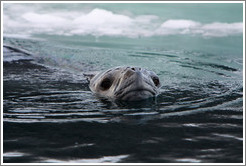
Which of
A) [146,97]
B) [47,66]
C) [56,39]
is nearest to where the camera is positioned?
[146,97]

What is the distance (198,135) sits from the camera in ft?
9.82

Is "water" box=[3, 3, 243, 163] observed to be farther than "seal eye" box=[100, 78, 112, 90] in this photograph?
No

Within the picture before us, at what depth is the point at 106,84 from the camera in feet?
16.0

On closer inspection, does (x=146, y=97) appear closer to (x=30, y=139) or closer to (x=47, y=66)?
(x=30, y=139)

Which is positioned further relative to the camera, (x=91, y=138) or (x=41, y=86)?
(x=41, y=86)

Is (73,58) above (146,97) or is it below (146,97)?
above

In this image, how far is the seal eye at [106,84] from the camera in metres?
4.83

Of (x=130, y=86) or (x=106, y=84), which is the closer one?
(x=130, y=86)

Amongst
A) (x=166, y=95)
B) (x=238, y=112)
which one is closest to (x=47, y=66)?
(x=166, y=95)

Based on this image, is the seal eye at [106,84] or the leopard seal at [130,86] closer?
the leopard seal at [130,86]

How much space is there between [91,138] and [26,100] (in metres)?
1.77

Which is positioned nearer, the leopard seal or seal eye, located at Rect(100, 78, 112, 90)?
the leopard seal

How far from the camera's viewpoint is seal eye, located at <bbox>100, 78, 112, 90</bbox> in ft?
15.8

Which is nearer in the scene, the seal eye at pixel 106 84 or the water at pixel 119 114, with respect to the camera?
the water at pixel 119 114
